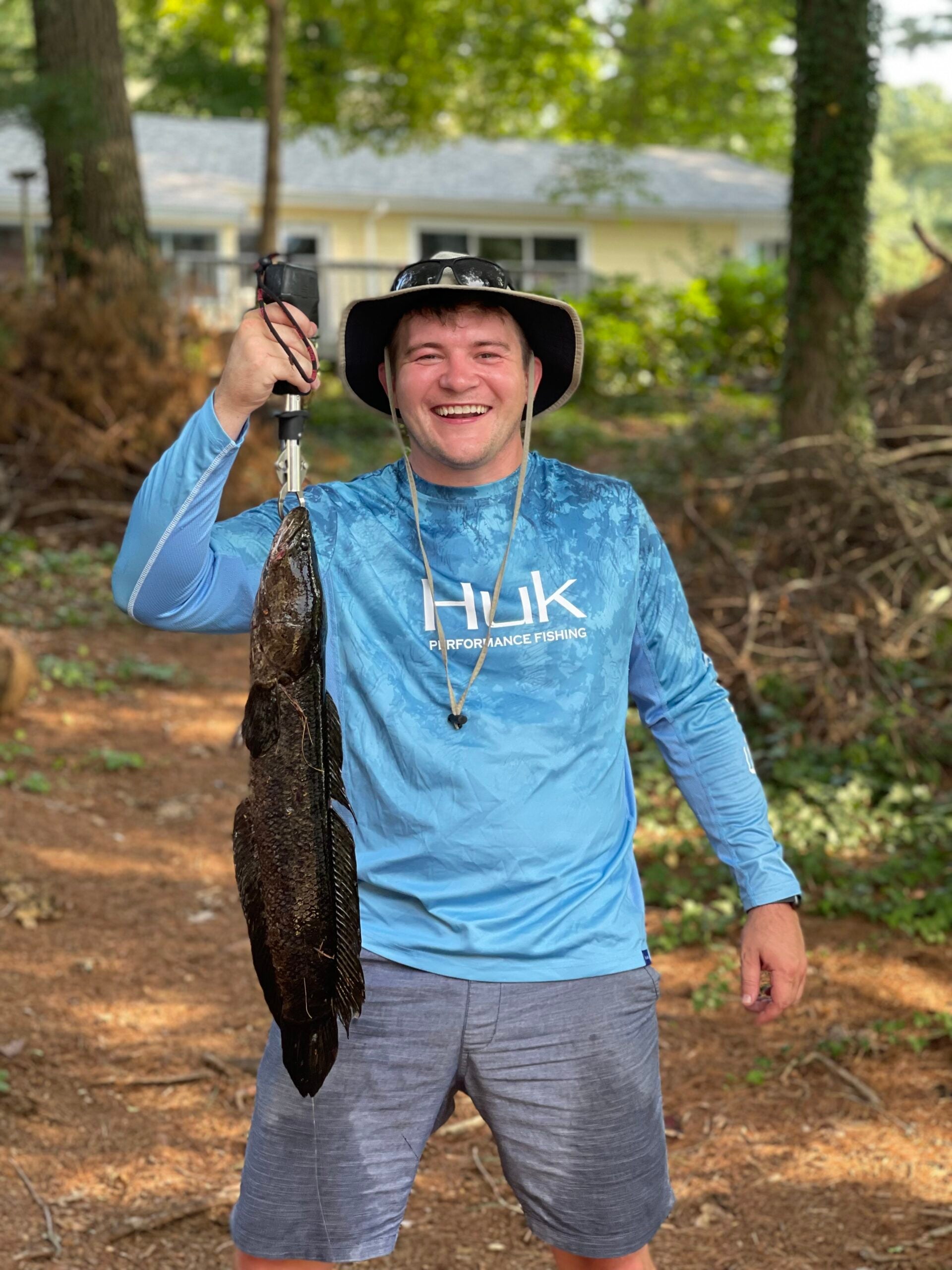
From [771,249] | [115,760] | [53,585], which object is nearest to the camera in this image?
[115,760]

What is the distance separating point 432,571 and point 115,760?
4958mm

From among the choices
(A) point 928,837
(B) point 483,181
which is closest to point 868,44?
(A) point 928,837

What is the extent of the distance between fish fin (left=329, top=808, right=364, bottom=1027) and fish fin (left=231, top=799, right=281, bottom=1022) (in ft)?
0.35

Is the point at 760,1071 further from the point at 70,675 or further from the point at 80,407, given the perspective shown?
the point at 80,407

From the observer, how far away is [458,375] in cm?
250

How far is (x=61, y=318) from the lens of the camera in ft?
36.7

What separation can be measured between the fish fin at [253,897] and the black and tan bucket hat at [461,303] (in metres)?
0.99

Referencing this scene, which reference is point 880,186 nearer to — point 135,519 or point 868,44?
point 868,44

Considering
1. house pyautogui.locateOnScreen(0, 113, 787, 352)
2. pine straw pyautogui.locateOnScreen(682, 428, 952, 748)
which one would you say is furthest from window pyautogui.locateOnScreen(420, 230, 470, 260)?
pine straw pyautogui.locateOnScreen(682, 428, 952, 748)

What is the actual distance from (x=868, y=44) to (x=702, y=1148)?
755cm

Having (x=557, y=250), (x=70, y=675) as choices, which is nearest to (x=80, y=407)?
(x=70, y=675)

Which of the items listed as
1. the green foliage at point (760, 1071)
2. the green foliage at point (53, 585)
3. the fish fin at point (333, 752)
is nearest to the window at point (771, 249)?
the green foliage at point (53, 585)

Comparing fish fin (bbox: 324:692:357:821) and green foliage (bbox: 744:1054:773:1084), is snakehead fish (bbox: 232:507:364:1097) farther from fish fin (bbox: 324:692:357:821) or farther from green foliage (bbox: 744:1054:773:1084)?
green foliage (bbox: 744:1054:773:1084)

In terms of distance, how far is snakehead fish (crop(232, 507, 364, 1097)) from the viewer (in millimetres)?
2123
